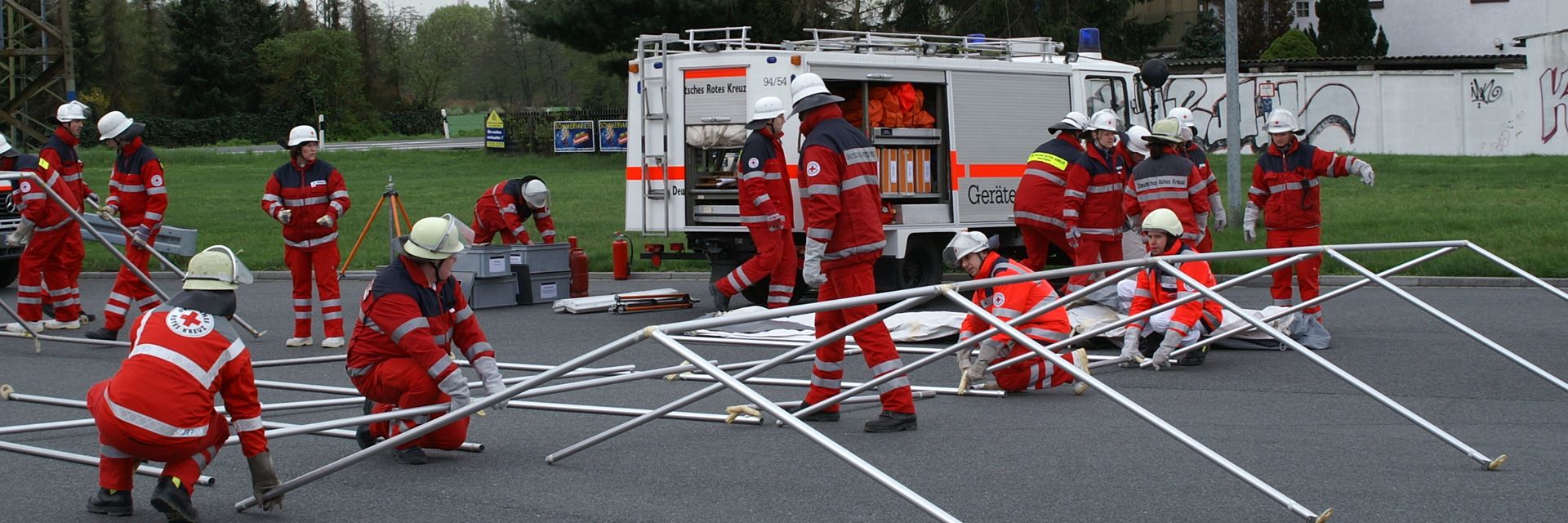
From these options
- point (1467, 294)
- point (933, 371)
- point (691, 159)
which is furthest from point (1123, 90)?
point (933, 371)

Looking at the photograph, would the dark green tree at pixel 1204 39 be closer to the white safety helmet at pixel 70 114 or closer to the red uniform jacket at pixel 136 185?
the red uniform jacket at pixel 136 185

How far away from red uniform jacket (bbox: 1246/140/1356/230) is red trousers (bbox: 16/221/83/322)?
9600 mm

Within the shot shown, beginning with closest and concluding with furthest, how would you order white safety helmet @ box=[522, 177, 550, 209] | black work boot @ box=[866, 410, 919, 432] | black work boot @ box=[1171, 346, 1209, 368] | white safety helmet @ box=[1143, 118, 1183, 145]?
1. black work boot @ box=[866, 410, 919, 432]
2. black work boot @ box=[1171, 346, 1209, 368]
3. white safety helmet @ box=[1143, 118, 1183, 145]
4. white safety helmet @ box=[522, 177, 550, 209]

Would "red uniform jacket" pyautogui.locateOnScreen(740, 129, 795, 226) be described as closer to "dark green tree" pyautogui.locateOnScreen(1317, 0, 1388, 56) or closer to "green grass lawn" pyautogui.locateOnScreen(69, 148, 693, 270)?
"green grass lawn" pyautogui.locateOnScreen(69, 148, 693, 270)

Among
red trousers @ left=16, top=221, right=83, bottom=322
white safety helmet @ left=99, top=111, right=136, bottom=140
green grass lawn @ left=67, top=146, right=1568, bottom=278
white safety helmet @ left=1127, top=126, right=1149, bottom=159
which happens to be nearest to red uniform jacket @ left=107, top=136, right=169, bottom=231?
white safety helmet @ left=99, top=111, right=136, bottom=140

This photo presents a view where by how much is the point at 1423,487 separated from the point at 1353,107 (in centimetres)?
2866

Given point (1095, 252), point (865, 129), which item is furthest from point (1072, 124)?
point (865, 129)

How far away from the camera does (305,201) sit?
1095cm

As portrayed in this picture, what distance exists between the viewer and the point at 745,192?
1141 centimetres

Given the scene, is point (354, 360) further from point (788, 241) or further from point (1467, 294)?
point (1467, 294)

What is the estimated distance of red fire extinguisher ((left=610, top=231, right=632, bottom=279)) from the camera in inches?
625

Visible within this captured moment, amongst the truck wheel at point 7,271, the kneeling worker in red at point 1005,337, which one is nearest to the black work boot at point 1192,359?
the kneeling worker in red at point 1005,337

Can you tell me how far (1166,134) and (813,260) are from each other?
4.34 metres

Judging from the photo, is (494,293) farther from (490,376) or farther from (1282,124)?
(490,376)
